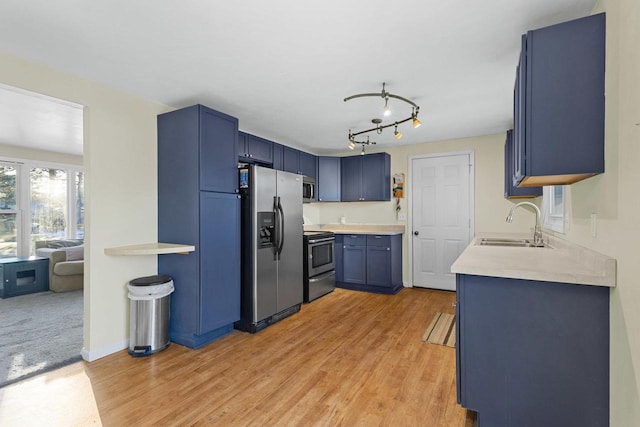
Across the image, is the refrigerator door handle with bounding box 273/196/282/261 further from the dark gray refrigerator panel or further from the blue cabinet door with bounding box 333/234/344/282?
the blue cabinet door with bounding box 333/234/344/282

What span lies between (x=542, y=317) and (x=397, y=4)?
1.77 m

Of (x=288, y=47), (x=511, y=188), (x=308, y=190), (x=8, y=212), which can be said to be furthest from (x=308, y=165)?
(x=8, y=212)

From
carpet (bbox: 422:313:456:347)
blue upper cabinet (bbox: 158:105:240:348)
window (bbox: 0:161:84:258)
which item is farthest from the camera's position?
window (bbox: 0:161:84:258)

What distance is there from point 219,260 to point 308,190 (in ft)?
7.76

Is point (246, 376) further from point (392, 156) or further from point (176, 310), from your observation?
point (392, 156)

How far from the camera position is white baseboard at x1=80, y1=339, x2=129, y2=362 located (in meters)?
2.61

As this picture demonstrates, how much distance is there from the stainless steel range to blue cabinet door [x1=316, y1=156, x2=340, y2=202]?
2.84ft

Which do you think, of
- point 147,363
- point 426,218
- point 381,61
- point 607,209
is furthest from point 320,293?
point 607,209

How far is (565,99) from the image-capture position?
59.9 inches

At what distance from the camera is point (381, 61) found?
2295mm

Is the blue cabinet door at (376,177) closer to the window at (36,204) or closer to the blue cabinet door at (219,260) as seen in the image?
the blue cabinet door at (219,260)

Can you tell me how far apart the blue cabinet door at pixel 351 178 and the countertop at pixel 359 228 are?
50cm

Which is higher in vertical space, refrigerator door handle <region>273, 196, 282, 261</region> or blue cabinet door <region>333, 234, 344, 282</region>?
refrigerator door handle <region>273, 196, 282, 261</region>

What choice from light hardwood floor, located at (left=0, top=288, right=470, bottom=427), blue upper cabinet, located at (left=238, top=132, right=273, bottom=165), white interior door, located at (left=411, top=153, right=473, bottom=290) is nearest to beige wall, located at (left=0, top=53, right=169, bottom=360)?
light hardwood floor, located at (left=0, top=288, right=470, bottom=427)
